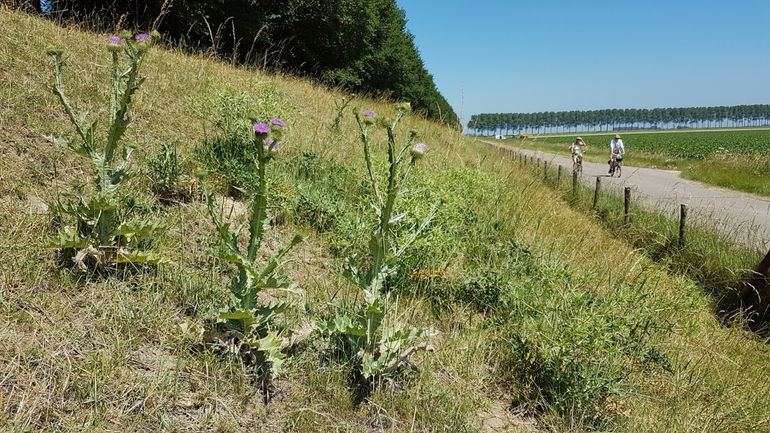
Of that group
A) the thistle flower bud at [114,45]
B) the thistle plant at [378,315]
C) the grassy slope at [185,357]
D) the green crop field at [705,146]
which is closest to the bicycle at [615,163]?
the green crop field at [705,146]

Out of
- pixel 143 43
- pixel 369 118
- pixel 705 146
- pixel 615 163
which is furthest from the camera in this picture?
pixel 705 146

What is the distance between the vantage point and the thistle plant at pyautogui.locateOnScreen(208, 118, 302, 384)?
7.38 ft

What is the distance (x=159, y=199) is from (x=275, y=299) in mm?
1233

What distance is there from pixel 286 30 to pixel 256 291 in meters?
14.1

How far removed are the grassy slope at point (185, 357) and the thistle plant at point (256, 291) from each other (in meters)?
0.12

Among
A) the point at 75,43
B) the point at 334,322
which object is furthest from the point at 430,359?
the point at 75,43

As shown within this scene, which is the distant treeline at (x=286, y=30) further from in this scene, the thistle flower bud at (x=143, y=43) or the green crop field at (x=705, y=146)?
the green crop field at (x=705, y=146)

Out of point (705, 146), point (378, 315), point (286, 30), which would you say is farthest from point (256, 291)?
point (705, 146)

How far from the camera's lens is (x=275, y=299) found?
300cm

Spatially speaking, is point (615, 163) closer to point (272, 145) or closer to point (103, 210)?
point (272, 145)

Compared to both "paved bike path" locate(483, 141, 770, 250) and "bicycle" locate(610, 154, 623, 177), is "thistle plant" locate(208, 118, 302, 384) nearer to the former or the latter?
"paved bike path" locate(483, 141, 770, 250)

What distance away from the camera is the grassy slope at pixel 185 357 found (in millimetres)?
2033

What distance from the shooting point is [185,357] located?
2.31m

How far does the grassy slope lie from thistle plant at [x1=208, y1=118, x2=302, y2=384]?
0.40 ft
